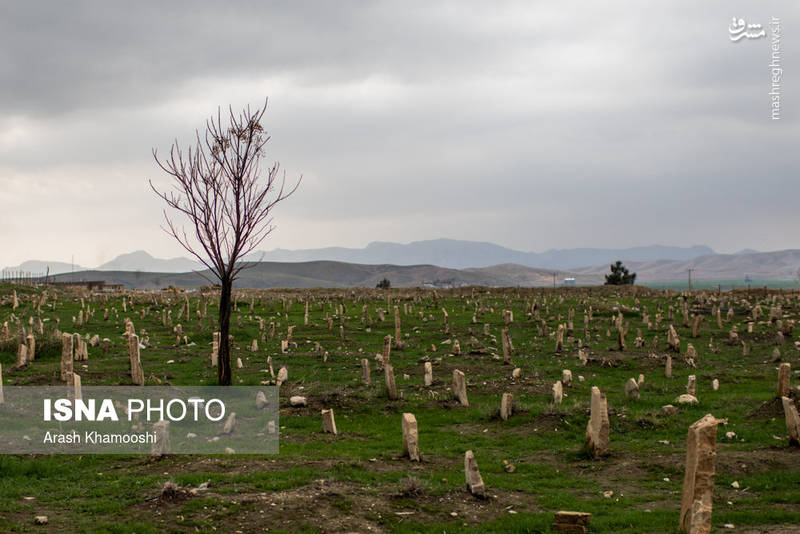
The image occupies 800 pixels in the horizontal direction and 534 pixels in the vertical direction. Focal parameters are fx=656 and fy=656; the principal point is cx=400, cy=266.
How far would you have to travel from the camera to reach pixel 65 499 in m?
11.0

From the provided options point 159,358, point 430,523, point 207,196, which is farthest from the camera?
point 159,358

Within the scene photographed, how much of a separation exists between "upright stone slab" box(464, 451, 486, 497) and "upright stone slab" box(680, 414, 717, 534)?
3.42m

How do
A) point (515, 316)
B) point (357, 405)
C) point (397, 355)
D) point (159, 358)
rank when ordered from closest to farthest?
point (357, 405)
point (159, 358)
point (397, 355)
point (515, 316)

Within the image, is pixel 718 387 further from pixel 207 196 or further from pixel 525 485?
pixel 207 196

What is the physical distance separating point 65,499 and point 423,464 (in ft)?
21.5

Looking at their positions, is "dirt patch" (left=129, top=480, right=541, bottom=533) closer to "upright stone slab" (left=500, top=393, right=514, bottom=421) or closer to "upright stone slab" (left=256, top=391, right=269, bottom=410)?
"upright stone slab" (left=500, top=393, right=514, bottom=421)

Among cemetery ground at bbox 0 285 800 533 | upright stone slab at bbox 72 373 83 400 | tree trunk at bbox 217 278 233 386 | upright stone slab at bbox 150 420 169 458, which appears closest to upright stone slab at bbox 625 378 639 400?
cemetery ground at bbox 0 285 800 533

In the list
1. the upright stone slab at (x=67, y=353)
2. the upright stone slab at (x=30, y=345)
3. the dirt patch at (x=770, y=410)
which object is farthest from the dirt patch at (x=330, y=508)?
the upright stone slab at (x=30, y=345)

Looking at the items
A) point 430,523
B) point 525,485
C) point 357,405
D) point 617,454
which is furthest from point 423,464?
point 357,405

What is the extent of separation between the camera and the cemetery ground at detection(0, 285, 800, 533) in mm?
10336

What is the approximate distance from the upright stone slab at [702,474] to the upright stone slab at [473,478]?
342 centimetres

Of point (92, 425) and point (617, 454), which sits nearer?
point (617, 454)

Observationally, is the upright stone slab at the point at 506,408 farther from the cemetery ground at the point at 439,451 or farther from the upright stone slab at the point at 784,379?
the upright stone slab at the point at 784,379

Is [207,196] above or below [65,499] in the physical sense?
above
